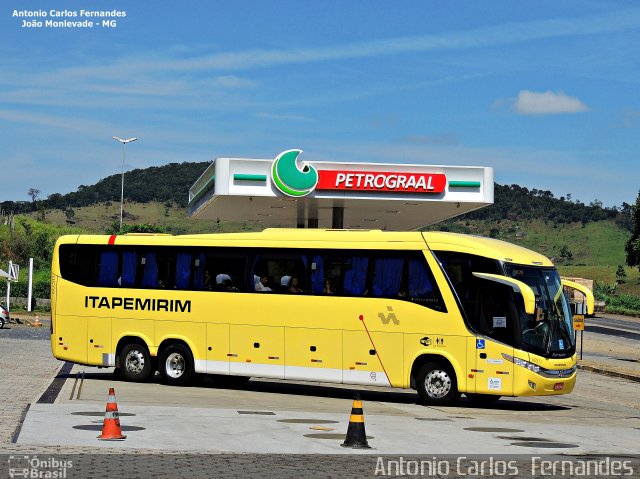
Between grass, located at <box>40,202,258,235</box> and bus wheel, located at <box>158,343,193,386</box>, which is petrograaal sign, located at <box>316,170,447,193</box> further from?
grass, located at <box>40,202,258,235</box>

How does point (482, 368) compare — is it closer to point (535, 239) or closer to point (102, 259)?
point (102, 259)

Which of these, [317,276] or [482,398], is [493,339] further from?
[317,276]

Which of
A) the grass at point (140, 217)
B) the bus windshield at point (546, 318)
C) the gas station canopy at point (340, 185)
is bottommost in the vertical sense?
the bus windshield at point (546, 318)

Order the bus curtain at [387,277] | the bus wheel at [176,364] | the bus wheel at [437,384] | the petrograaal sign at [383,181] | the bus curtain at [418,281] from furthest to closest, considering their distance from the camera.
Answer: the petrograaal sign at [383,181]
the bus wheel at [176,364]
the bus curtain at [387,277]
the bus curtain at [418,281]
the bus wheel at [437,384]

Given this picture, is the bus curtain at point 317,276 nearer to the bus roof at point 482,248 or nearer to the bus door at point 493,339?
the bus roof at point 482,248

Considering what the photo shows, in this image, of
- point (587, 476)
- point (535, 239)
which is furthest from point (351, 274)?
point (535, 239)

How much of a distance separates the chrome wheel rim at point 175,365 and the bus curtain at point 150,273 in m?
1.73

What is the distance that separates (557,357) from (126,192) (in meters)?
180

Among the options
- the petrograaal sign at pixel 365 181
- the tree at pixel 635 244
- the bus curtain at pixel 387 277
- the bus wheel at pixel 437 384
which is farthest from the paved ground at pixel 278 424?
the tree at pixel 635 244

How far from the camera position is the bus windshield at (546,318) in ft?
74.9

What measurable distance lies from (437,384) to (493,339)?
1.53 m

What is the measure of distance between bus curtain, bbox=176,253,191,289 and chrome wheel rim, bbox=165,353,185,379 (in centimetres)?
163

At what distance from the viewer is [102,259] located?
27.6 m

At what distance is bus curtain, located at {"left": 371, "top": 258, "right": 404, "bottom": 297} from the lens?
79.3 feet
